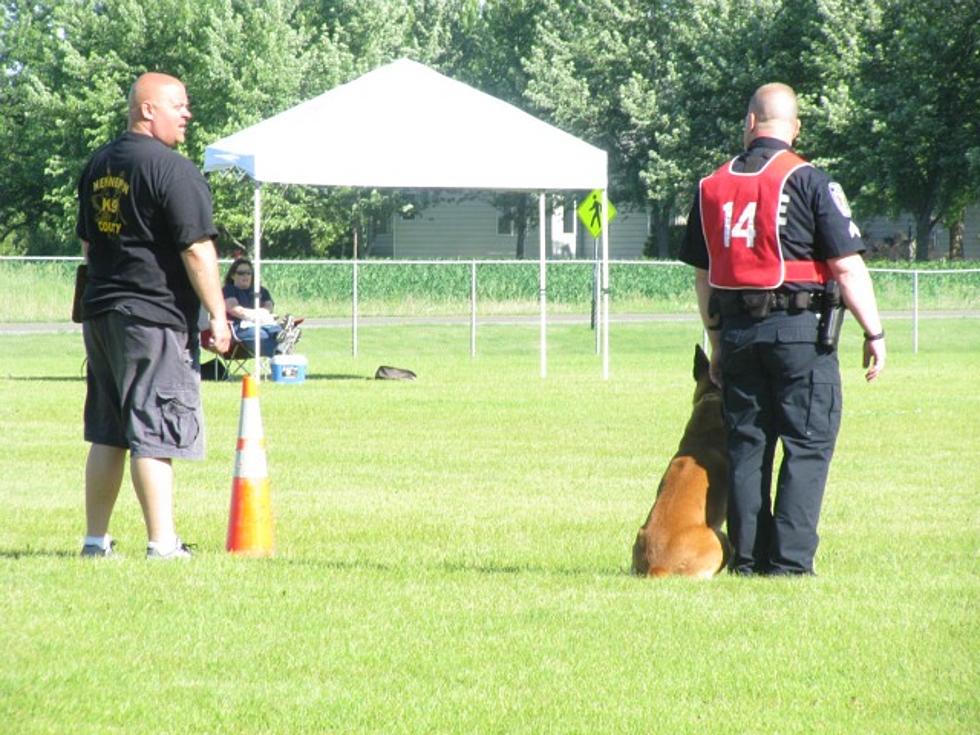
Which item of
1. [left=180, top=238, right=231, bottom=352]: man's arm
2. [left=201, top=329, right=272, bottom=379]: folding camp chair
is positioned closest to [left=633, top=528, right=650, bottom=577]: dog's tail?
[left=180, top=238, right=231, bottom=352]: man's arm

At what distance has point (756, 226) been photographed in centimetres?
644

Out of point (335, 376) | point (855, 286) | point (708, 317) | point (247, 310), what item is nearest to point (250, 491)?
point (708, 317)

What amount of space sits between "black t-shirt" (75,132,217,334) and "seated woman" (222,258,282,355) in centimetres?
1244

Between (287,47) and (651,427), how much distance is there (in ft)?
139

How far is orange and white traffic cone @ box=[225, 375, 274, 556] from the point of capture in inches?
285

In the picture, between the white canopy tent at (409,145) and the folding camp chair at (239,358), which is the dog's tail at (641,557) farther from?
the folding camp chair at (239,358)

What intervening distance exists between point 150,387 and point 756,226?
2450mm

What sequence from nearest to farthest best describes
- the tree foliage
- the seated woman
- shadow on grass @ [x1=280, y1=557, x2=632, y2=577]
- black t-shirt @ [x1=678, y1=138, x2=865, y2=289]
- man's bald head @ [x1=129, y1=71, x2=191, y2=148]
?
black t-shirt @ [x1=678, y1=138, x2=865, y2=289], man's bald head @ [x1=129, y1=71, x2=191, y2=148], shadow on grass @ [x1=280, y1=557, x2=632, y2=577], the seated woman, the tree foliage

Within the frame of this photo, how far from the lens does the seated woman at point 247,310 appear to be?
19.5 m

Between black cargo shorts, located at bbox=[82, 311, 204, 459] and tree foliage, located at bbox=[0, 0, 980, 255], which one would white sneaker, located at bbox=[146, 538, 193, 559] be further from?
tree foliage, located at bbox=[0, 0, 980, 255]

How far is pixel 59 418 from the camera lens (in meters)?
15.1

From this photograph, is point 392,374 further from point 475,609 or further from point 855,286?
point 475,609

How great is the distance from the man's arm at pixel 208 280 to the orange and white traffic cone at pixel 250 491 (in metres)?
0.45

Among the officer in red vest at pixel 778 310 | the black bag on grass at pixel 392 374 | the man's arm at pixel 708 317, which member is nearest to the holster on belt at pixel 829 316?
the officer in red vest at pixel 778 310
